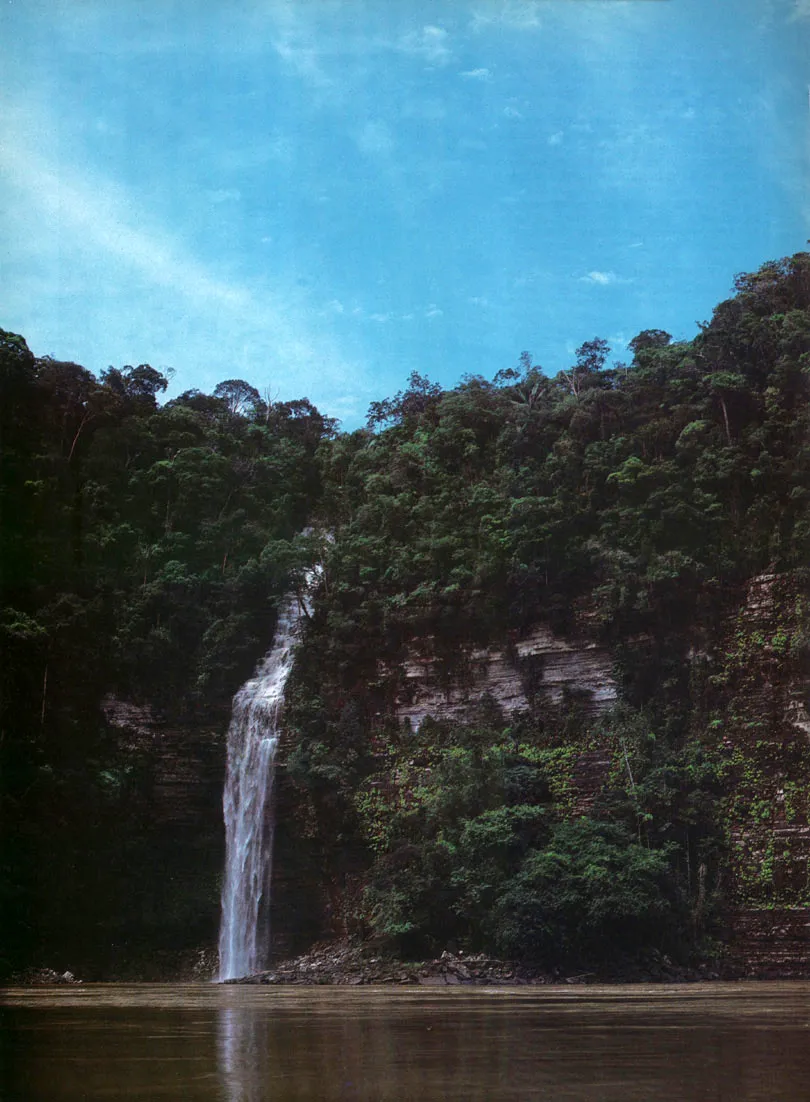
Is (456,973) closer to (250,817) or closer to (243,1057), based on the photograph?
(250,817)

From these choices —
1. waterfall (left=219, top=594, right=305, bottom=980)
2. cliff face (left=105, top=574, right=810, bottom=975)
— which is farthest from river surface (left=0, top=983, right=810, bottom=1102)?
waterfall (left=219, top=594, right=305, bottom=980)

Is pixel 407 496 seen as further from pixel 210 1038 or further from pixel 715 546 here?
pixel 210 1038

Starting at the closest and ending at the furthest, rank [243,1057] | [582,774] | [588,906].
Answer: [243,1057] < [588,906] < [582,774]

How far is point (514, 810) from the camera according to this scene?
52.9ft

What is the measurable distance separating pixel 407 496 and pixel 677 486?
17.8ft

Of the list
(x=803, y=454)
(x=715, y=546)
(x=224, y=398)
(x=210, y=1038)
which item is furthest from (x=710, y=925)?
(x=224, y=398)

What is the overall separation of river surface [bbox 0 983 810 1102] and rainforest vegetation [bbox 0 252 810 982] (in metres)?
7.56

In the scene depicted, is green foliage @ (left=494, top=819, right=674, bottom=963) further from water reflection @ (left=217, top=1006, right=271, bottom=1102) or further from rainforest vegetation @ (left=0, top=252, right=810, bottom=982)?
water reflection @ (left=217, top=1006, right=271, bottom=1102)

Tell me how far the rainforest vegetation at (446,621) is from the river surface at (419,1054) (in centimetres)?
756

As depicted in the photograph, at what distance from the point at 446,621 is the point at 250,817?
4.53 meters

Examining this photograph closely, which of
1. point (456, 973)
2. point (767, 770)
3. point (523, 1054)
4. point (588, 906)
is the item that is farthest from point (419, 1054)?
point (767, 770)

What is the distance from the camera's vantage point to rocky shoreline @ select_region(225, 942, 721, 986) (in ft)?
47.3

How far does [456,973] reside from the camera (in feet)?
49.2

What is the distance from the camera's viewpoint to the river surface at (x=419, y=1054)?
334 centimetres
